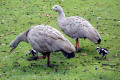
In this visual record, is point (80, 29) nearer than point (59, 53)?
Yes

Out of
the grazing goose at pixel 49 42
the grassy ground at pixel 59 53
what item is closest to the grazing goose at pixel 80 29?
the grassy ground at pixel 59 53

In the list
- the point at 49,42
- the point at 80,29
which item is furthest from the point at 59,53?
the point at 49,42

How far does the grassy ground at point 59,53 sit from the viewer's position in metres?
7.91

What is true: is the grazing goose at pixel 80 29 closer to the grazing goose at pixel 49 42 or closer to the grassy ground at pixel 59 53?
the grassy ground at pixel 59 53

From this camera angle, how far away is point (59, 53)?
10.1 meters

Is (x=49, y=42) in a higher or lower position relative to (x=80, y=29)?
lower

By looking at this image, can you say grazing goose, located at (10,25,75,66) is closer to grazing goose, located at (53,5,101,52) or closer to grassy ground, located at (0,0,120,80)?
grassy ground, located at (0,0,120,80)

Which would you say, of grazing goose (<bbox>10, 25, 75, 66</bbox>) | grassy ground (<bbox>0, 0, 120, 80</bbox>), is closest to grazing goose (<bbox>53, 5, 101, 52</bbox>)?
grassy ground (<bbox>0, 0, 120, 80</bbox>)

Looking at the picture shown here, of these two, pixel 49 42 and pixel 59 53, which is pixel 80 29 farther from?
pixel 49 42

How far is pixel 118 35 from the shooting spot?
11883 mm

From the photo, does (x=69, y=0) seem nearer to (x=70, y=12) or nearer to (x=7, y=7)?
(x=70, y=12)

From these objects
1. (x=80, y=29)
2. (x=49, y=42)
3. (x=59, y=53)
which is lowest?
(x=59, y=53)

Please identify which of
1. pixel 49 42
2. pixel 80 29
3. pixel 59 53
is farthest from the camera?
pixel 59 53

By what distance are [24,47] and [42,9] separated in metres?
5.78
